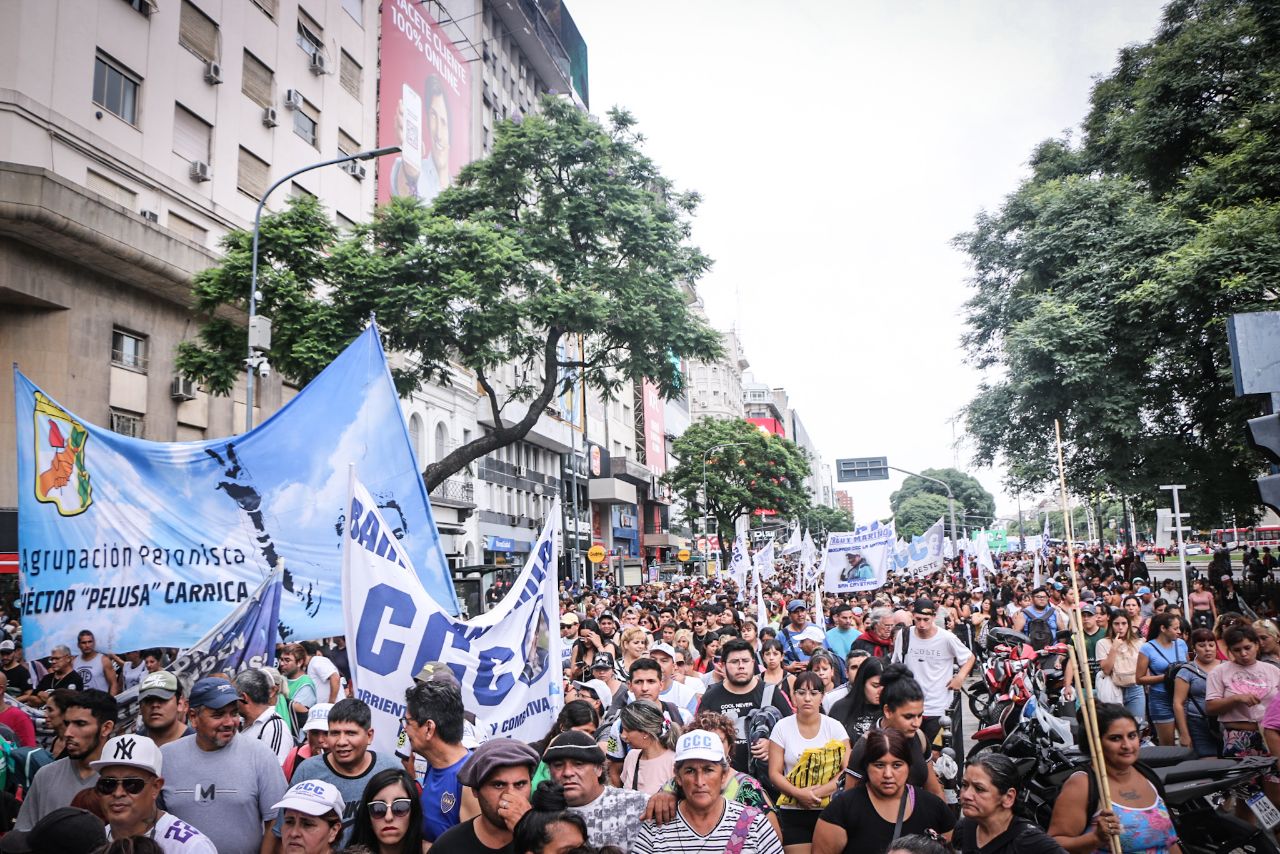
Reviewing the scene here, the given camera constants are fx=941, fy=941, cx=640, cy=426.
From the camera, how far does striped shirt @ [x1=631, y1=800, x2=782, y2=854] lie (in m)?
3.71

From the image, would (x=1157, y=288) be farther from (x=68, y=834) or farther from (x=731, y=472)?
(x=731, y=472)

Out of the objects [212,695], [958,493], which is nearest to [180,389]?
[212,695]

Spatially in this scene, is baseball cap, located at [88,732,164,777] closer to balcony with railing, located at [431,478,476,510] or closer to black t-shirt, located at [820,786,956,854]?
black t-shirt, located at [820,786,956,854]

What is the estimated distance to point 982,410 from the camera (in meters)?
28.4

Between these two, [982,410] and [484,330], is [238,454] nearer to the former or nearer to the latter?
[484,330]

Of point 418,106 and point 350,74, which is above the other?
point 418,106

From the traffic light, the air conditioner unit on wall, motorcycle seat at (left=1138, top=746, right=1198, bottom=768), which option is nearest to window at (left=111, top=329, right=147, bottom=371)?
the air conditioner unit on wall

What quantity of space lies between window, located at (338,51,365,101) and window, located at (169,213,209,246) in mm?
10031

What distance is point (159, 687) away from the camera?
16.1ft

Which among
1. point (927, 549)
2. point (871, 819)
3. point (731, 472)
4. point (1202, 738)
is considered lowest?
point (1202, 738)

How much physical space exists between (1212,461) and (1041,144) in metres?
13.9

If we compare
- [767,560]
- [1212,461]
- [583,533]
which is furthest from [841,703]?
[583,533]

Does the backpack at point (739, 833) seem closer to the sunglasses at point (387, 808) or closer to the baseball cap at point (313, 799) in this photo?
the sunglasses at point (387, 808)

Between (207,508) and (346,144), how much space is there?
1053 inches
